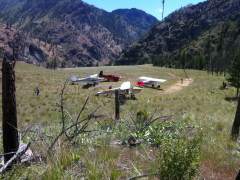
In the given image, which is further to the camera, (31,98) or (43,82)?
(43,82)

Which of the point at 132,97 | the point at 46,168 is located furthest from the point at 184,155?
the point at 132,97

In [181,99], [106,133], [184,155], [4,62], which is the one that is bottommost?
[181,99]

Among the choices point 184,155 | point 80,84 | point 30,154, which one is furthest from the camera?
point 80,84

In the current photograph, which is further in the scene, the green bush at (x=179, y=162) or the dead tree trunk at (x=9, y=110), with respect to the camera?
the dead tree trunk at (x=9, y=110)

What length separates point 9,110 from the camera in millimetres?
7195

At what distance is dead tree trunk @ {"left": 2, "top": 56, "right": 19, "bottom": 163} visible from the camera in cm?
698

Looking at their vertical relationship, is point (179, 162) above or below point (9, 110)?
below

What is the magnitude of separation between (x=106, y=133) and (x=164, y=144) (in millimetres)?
4223

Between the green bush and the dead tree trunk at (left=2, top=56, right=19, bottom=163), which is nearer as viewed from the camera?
the green bush

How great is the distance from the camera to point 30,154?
23.2ft

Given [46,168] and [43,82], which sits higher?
[46,168]

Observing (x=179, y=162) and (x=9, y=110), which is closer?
(x=179, y=162)

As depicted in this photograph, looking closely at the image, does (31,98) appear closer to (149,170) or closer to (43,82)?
(43,82)

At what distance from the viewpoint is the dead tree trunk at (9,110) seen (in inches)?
275
